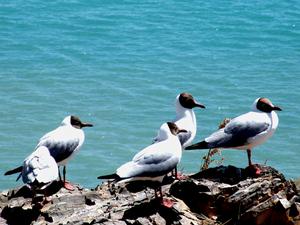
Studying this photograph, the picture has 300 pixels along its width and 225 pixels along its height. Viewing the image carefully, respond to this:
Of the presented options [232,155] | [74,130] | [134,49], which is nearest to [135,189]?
[74,130]

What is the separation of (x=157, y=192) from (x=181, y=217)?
63 cm

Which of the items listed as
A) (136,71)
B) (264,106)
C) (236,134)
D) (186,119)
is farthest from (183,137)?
(136,71)

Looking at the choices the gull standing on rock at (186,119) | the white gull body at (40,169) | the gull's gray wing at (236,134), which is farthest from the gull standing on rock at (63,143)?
the gull's gray wing at (236,134)

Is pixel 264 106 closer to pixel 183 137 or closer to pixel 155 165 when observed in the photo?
pixel 183 137

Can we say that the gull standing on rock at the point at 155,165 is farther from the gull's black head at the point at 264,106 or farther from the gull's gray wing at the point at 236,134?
the gull's black head at the point at 264,106

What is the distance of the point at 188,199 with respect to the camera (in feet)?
32.9

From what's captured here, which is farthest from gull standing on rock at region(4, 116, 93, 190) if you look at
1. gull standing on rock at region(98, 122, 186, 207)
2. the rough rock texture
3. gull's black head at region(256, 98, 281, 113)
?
gull's black head at region(256, 98, 281, 113)

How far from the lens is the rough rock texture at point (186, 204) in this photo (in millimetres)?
9516

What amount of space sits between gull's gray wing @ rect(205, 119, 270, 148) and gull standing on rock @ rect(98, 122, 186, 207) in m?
0.71

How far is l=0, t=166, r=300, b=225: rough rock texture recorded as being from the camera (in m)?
9.52

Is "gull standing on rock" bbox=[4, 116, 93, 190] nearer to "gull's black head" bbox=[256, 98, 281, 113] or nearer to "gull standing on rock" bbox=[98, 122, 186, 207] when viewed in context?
"gull standing on rock" bbox=[98, 122, 186, 207]

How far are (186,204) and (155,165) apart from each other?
57 centimetres

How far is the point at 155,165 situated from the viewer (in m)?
9.72

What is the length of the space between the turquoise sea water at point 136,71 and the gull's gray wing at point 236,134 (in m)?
4.28
